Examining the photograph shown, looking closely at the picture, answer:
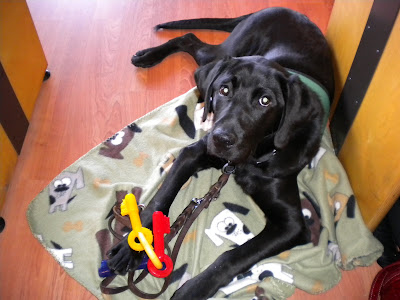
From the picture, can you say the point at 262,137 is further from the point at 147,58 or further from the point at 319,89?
the point at 147,58

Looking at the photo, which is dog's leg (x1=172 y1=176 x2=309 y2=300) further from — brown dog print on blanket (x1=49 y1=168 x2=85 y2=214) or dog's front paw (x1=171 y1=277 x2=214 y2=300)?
brown dog print on blanket (x1=49 y1=168 x2=85 y2=214)

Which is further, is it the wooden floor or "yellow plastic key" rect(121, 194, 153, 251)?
the wooden floor

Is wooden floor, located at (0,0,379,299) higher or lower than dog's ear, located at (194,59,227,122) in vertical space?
lower

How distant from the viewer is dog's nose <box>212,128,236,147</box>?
1475 mm

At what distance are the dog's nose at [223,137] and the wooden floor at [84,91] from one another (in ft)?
2.35

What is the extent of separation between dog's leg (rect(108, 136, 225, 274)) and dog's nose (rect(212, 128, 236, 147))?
15.0 inches

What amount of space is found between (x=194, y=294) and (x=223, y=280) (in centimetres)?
12

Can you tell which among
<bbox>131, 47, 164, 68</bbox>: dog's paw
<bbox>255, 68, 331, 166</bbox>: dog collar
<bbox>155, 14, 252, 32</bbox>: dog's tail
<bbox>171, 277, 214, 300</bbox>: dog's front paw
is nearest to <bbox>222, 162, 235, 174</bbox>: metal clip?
<bbox>255, 68, 331, 166</bbox>: dog collar

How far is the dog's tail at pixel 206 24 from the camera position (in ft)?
8.93

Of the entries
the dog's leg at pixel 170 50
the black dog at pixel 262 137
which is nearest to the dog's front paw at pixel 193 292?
the black dog at pixel 262 137

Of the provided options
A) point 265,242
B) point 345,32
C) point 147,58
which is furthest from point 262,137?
point 147,58

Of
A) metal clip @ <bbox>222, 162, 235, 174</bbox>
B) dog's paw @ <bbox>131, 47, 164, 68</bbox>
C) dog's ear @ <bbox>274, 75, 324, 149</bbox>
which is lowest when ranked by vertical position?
metal clip @ <bbox>222, 162, 235, 174</bbox>

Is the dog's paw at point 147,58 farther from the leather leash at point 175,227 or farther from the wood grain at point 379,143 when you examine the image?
the wood grain at point 379,143

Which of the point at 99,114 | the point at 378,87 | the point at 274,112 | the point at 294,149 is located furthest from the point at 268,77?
the point at 99,114
